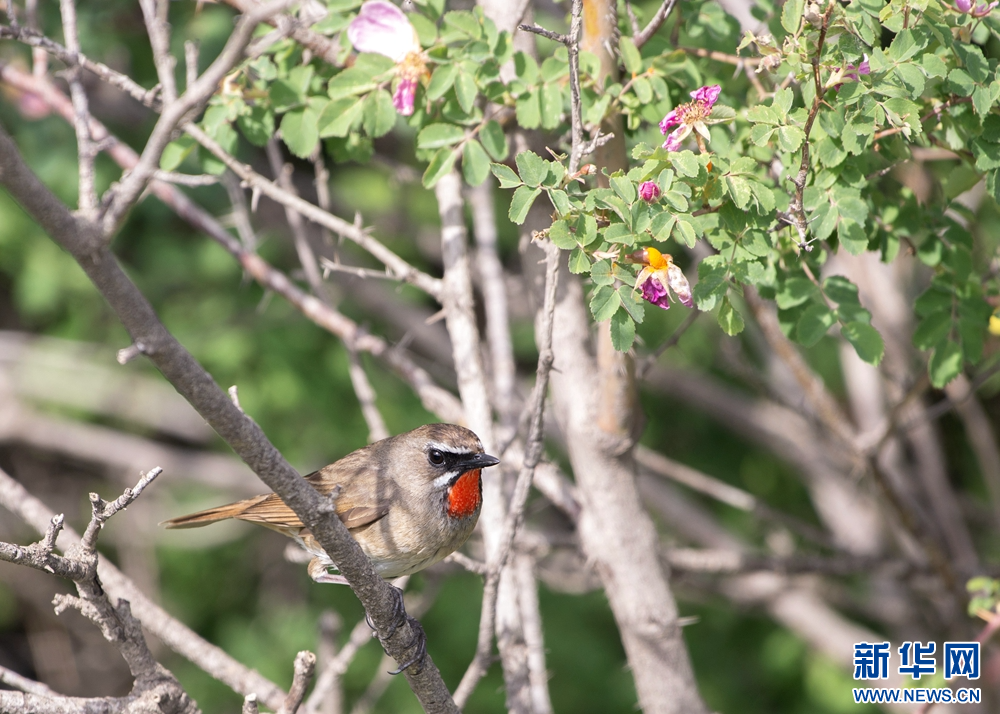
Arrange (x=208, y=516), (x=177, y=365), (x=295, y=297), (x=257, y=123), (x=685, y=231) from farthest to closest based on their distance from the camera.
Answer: (x=295, y=297)
(x=208, y=516)
(x=257, y=123)
(x=685, y=231)
(x=177, y=365)

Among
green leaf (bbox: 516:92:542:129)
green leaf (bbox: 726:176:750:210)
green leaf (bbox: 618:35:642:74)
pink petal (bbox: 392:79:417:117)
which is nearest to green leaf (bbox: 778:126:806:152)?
green leaf (bbox: 726:176:750:210)

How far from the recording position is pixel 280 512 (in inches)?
152

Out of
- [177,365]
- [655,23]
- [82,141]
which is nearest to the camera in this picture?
[177,365]

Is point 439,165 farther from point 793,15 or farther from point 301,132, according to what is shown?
point 793,15

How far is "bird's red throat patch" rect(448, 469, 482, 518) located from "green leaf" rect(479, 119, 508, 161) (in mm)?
1273

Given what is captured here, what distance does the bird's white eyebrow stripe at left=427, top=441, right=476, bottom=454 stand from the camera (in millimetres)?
3559

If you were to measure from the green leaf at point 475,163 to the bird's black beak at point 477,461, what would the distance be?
1003 mm

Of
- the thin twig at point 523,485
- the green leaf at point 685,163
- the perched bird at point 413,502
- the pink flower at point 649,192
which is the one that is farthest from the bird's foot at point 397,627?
the green leaf at point 685,163

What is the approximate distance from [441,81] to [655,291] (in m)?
1.03

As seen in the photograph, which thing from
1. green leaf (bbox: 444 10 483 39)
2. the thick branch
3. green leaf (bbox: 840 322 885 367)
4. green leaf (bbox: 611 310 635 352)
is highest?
green leaf (bbox: 444 10 483 39)

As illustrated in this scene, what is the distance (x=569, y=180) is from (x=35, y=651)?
687 cm

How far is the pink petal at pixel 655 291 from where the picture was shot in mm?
2418

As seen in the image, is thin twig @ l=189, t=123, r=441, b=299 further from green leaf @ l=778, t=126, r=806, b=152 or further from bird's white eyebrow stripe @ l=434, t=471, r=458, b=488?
green leaf @ l=778, t=126, r=806, b=152

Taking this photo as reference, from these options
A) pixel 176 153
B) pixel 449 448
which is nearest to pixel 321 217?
pixel 176 153
